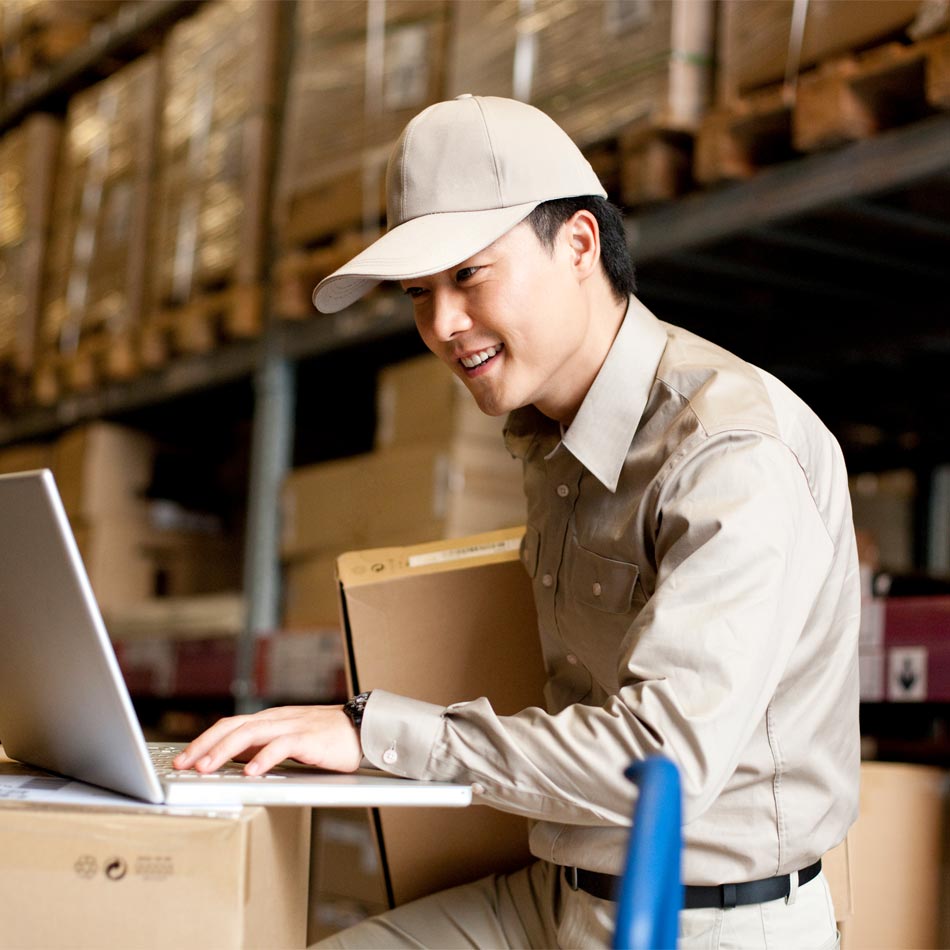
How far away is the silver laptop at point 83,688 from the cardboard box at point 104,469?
3268mm

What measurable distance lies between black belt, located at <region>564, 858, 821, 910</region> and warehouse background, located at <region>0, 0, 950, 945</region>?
70 cm

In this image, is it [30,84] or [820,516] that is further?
[30,84]

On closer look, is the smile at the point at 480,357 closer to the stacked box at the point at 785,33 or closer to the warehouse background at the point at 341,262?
the warehouse background at the point at 341,262

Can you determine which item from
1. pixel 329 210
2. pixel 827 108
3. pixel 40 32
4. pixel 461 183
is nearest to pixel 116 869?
pixel 461 183

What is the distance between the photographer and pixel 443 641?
1838 mm

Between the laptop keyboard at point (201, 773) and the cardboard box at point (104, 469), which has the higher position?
the cardboard box at point (104, 469)

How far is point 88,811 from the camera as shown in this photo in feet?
3.81

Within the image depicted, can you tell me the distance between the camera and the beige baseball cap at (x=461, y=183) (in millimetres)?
1438

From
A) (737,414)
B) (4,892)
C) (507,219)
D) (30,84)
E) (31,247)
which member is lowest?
(4,892)

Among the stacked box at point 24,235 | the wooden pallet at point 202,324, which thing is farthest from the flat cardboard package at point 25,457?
the wooden pallet at point 202,324

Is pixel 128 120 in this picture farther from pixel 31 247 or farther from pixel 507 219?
pixel 507 219

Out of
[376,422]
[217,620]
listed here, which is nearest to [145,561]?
[217,620]

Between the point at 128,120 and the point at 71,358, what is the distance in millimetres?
894

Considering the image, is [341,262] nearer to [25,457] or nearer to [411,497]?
[411,497]
